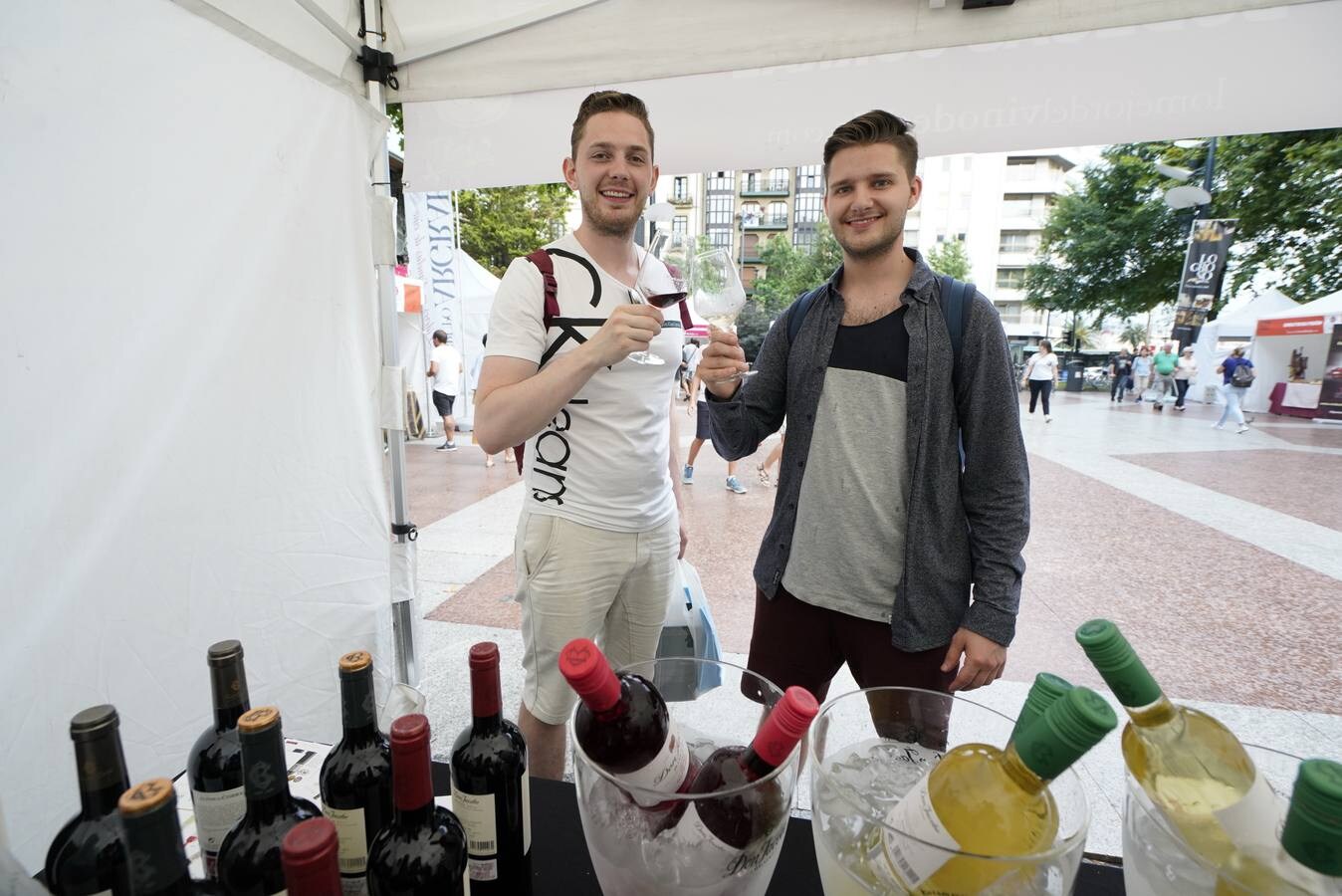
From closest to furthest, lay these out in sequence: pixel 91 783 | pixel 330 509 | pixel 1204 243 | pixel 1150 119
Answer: pixel 91 783
pixel 1150 119
pixel 330 509
pixel 1204 243

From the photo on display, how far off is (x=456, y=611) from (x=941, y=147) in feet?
11.3

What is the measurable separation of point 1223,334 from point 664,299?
2088 centimetres

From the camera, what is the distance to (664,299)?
4.76 ft

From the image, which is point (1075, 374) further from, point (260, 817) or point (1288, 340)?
point (260, 817)

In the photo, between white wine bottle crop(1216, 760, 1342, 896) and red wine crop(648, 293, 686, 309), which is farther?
red wine crop(648, 293, 686, 309)

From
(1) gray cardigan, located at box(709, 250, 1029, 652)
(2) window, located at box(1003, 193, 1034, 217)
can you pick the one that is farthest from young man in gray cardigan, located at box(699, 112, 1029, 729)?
(2) window, located at box(1003, 193, 1034, 217)

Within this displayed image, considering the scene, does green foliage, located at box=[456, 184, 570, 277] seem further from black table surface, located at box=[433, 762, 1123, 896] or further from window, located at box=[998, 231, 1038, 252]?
window, located at box=[998, 231, 1038, 252]

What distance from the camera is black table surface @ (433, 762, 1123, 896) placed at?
785 millimetres

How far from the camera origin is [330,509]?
206 centimetres

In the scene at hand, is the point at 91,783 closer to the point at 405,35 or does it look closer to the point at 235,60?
the point at 235,60

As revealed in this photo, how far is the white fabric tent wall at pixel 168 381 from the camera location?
131 centimetres

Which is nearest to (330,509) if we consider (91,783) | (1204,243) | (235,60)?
(235,60)

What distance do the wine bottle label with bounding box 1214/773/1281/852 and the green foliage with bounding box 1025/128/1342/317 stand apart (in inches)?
628

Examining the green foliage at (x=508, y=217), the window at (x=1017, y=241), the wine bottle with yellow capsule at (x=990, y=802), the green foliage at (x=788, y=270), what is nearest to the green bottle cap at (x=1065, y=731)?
the wine bottle with yellow capsule at (x=990, y=802)
